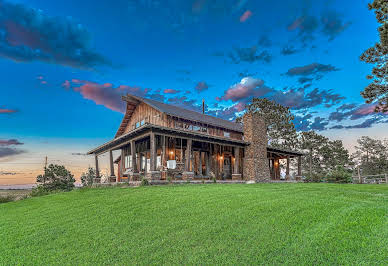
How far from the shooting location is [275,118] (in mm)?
32906

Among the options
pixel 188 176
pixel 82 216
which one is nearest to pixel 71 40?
pixel 188 176

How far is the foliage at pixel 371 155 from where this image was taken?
120 ft

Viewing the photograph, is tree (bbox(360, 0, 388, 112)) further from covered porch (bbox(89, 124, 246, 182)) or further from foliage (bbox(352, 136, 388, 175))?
foliage (bbox(352, 136, 388, 175))

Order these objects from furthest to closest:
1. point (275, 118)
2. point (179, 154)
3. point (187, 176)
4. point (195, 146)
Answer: point (275, 118) → point (195, 146) → point (179, 154) → point (187, 176)

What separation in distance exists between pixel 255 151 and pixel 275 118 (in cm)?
1548

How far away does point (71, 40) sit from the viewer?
54.0ft

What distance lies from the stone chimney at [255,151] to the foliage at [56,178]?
727 inches

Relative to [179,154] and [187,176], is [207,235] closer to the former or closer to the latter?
[187,176]

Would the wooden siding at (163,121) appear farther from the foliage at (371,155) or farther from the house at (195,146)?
the foliage at (371,155)

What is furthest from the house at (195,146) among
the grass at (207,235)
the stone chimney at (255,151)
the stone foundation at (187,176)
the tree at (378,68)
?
the grass at (207,235)

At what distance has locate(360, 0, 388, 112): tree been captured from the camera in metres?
11.8

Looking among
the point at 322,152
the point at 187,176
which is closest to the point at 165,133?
the point at 187,176

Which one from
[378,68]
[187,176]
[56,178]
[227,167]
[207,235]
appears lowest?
[56,178]

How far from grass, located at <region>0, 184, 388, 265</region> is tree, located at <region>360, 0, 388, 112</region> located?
9505 mm
